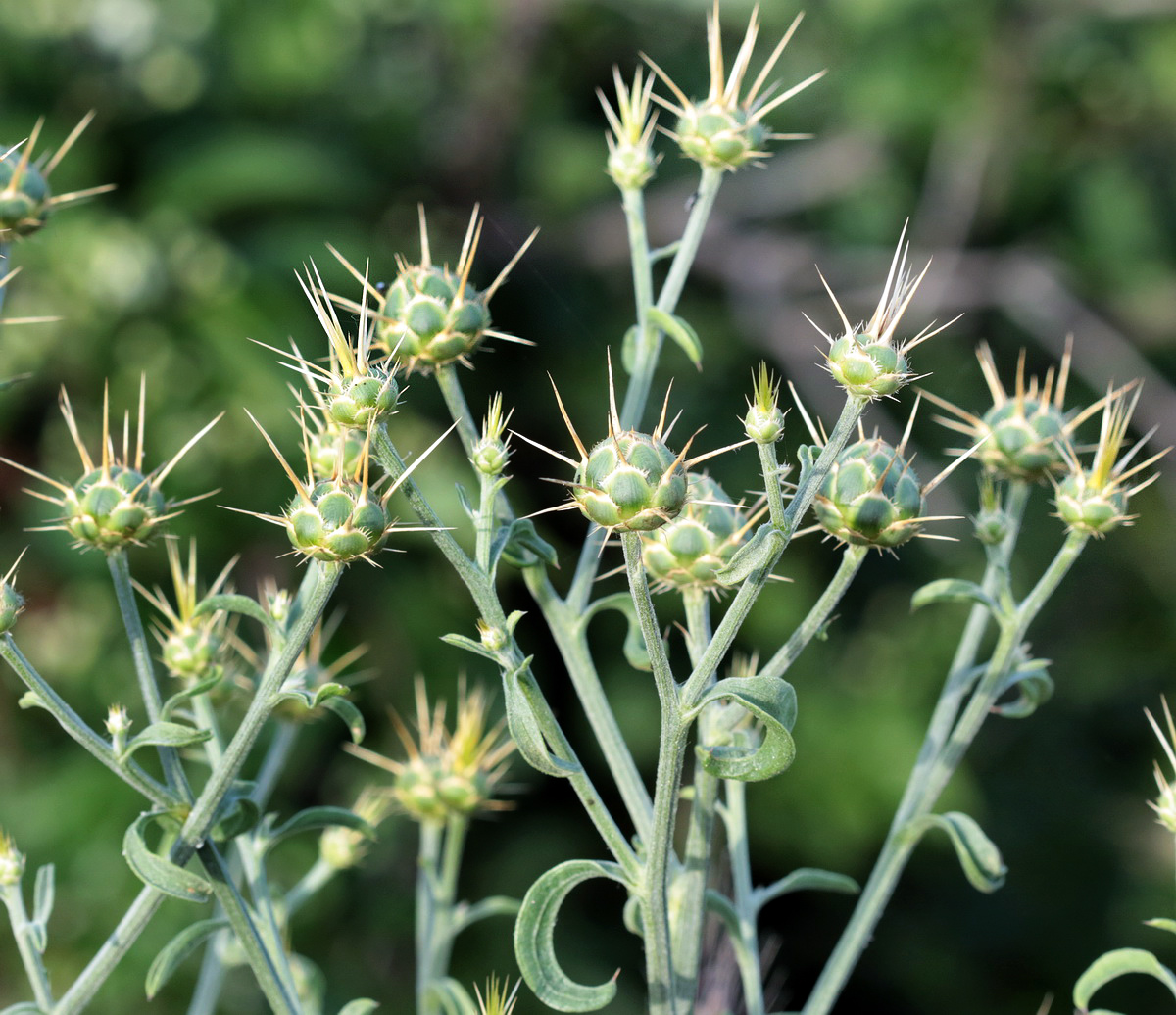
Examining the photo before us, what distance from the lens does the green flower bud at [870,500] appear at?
1.09 m

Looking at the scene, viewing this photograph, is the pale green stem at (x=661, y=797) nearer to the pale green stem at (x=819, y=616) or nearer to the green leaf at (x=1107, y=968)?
the pale green stem at (x=819, y=616)

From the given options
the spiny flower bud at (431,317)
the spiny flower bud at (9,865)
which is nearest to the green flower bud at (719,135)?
the spiny flower bud at (431,317)

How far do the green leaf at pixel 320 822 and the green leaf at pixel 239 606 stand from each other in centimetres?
21

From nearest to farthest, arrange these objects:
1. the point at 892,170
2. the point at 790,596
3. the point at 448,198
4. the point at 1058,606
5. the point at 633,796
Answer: the point at 633,796 → the point at 790,596 → the point at 448,198 → the point at 892,170 → the point at 1058,606

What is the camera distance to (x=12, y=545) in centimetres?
438

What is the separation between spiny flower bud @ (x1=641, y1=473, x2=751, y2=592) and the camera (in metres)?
1.12

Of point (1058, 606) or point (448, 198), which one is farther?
point (1058, 606)

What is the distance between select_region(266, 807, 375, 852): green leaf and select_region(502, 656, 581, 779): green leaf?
278 mm

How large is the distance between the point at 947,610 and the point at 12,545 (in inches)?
152

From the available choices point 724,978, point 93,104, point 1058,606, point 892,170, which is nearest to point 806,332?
point 892,170

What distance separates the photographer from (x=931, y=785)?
4.22 feet

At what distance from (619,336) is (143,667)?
4.16 m

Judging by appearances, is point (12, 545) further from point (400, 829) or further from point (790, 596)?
point (790, 596)

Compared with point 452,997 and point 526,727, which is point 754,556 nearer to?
point 526,727
